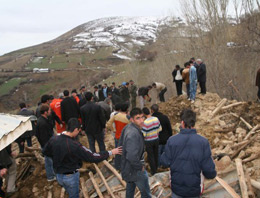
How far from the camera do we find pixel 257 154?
5340 millimetres

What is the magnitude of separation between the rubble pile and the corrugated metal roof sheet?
2.08 metres

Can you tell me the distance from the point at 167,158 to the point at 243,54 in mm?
16516

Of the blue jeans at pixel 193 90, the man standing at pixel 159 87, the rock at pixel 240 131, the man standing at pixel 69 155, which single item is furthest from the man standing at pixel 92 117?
the man standing at pixel 159 87

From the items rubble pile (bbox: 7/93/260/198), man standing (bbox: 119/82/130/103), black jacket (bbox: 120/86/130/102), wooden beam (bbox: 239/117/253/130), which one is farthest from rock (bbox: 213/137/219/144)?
black jacket (bbox: 120/86/130/102)

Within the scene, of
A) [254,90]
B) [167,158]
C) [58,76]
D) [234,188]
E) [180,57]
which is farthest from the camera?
[58,76]

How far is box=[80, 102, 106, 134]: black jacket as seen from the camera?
19.1ft

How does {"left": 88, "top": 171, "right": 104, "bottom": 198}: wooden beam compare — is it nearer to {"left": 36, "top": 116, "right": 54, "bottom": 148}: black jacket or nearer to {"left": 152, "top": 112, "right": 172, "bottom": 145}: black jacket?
{"left": 36, "top": 116, "right": 54, "bottom": 148}: black jacket

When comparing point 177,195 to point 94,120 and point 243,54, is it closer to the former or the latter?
point 94,120

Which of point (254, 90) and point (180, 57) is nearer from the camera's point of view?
point (254, 90)

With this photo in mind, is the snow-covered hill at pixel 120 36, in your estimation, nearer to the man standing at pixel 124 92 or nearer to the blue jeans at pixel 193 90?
the man standing at pixel 124 92

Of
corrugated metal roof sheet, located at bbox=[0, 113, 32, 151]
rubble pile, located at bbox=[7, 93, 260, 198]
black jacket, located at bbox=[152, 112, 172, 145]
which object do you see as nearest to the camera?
corrugated metal roof sheet, located at bbox=[0, 113, 32, 151]

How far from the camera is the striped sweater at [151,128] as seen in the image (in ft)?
16.1

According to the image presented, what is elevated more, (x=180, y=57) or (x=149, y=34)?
(x=149, y=34)

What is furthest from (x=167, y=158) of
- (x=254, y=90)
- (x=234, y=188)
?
(x=254, y=90)
